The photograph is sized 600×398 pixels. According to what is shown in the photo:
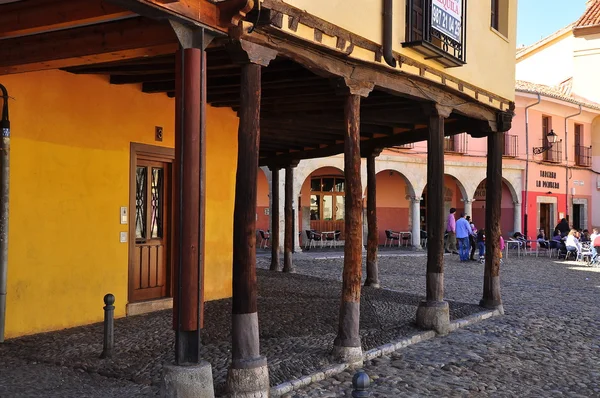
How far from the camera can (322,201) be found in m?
26.0

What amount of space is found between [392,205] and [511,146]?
599 centimetres

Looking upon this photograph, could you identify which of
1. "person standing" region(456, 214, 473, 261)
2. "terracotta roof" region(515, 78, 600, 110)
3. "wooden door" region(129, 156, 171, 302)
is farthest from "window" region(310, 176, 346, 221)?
"wooden door" region(129, 156, 171, 302)

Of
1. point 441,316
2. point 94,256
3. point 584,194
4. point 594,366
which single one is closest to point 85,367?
point 94,256

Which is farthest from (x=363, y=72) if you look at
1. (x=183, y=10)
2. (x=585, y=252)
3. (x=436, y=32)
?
(x=585, y=252)

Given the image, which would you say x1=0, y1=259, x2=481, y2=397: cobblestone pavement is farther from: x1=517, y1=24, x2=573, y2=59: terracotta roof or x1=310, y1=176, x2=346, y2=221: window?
x1=517, y1=24, x2=573, y2=59: terracotta roof

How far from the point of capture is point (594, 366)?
278 inches

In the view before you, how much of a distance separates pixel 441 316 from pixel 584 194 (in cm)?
2634

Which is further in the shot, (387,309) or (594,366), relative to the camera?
(387,309)

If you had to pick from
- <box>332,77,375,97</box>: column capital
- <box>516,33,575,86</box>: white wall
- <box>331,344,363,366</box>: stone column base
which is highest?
<box>516,33,575,86</box>: white wall

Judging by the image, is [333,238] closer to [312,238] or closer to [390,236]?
[312,238]

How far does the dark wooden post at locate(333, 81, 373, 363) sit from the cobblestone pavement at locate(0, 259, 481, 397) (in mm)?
341

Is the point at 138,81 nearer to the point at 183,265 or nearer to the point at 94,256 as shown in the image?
the point at 94,256

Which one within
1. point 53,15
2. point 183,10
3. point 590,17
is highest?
point 590,17

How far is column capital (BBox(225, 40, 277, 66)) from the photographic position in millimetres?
5477
